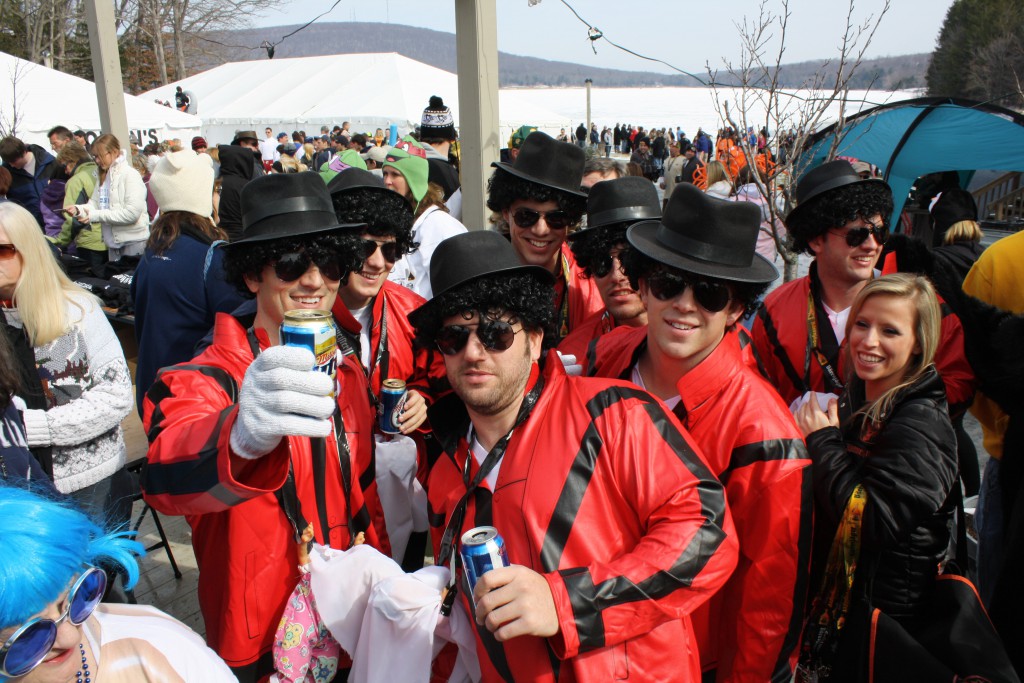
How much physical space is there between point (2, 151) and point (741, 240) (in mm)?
9834

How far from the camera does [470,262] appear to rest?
215 cm

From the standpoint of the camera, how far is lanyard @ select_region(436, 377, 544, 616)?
2.00m

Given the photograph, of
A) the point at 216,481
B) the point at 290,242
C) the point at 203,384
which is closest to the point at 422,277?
the point at 290,242

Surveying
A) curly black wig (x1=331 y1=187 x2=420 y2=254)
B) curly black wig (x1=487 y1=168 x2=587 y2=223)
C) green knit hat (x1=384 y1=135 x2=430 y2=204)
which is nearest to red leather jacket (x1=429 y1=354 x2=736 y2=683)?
curly black wig (x1=331 y1=187 x2=420 y2=254)

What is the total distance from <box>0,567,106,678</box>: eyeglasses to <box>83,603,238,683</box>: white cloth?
0.15 m

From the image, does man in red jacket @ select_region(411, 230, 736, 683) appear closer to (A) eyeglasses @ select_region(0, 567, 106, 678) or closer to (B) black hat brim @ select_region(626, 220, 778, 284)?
(B) black hat brim @ select_region(626, 220, 778, 284)

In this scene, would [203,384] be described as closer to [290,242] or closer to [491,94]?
[290,242]

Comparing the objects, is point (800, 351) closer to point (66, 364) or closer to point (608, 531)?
point (608, 531)

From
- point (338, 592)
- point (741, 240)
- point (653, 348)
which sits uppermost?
point (741, 240)

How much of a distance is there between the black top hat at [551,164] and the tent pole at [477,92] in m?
1.55

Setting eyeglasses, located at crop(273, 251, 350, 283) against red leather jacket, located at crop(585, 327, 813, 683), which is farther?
eyeglasses, located at crop(273, 251, 350, 283)

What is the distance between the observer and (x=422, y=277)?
5.03m

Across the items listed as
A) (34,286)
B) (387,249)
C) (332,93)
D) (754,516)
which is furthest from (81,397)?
(332,93)

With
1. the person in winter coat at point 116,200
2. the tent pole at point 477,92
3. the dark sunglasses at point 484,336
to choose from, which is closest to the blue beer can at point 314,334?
the dark sunglasses at point 484,336
